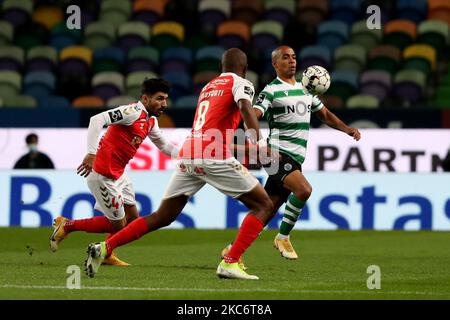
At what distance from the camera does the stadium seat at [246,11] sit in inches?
926

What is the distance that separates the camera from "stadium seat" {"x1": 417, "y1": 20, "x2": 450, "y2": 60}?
22.2m

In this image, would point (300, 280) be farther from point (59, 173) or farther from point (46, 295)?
point (59, 173)

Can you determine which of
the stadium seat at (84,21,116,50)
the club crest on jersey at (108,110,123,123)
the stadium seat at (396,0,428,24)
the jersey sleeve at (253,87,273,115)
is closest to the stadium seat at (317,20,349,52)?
the stadium seat at (396,0,428,24)

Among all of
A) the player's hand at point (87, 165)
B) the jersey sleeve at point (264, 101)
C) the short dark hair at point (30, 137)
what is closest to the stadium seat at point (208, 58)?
the short dark hair at point (30, 137)

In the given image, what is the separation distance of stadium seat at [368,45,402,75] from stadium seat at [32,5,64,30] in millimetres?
6288

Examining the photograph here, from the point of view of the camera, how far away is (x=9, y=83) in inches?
846

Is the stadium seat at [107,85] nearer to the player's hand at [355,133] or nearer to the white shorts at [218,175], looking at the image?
the player's hand at [355,133]

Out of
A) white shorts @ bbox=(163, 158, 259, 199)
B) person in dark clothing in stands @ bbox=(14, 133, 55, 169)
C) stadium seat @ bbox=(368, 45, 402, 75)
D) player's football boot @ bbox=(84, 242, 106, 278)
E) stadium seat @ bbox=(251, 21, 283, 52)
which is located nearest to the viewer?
player's football boot @ bbox=(84, 242, 106, 278)

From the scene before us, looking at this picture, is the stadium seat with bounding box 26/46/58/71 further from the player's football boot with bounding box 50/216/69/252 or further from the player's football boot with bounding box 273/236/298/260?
the player's football boot with bounding box 273/236/298/260

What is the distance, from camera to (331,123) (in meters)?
11.9

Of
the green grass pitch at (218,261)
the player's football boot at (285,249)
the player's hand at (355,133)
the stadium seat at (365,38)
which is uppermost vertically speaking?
the stadium seat at (365,38)

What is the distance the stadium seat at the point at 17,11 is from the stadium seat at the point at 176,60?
3182 millimetres

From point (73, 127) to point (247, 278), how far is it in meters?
10.4
